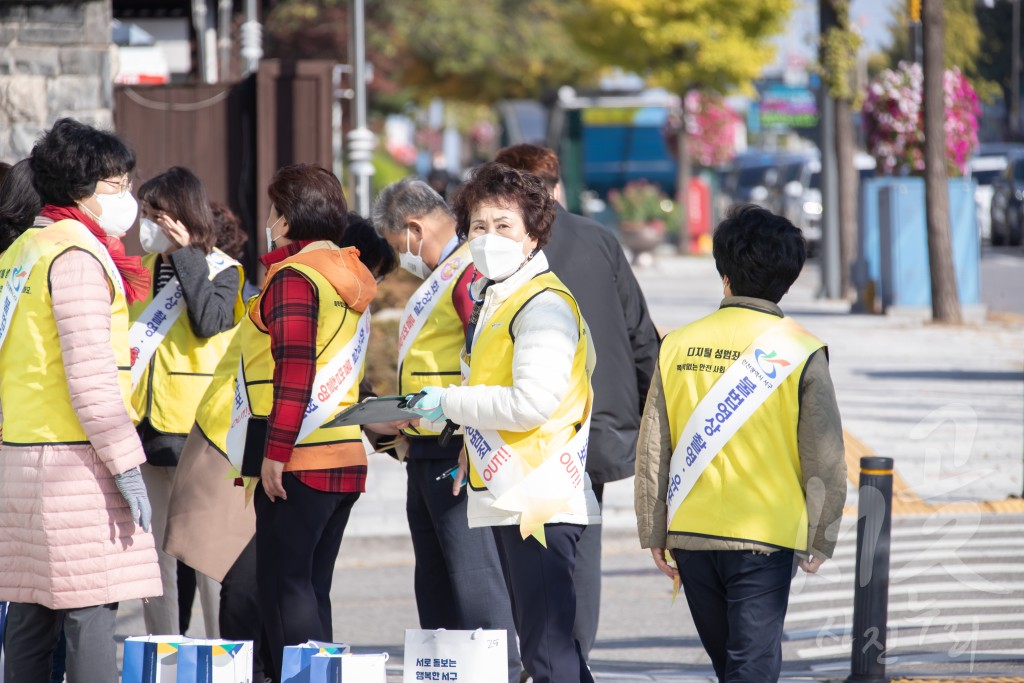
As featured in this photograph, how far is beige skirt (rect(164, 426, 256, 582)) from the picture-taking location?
16.7 feet

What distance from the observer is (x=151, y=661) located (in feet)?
13.2

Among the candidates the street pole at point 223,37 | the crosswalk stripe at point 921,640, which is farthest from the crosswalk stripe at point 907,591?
the street pole at point 223,37

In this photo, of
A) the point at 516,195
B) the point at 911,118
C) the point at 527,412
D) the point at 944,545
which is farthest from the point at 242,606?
the point at 911,118

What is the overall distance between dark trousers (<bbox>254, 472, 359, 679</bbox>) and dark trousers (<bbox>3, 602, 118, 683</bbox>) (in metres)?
0.53

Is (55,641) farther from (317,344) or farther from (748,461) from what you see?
(748,461)

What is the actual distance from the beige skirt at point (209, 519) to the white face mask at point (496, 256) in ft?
4.92

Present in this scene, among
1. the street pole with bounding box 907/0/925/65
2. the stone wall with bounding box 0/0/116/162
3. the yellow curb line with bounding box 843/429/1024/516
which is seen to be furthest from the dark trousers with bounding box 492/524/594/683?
the street pole with bounding box 907/0/925/65

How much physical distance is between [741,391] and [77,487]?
187cm

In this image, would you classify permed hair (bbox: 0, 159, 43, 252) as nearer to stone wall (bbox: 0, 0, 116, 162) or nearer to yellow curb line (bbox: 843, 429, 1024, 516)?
yellow curb line (bbox: 843, 429, 1024, 516)

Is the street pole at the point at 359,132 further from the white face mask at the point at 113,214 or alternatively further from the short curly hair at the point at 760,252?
the short curly hair at the point at 760,252

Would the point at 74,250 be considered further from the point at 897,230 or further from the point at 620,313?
the point at 897,230

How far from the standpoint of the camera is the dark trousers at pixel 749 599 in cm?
390

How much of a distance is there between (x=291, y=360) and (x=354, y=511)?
13.9ft

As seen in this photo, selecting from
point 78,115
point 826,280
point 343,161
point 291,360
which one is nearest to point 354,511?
point 78,115
